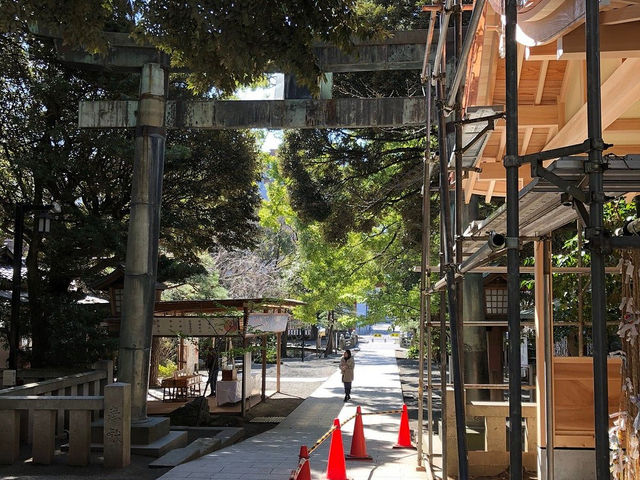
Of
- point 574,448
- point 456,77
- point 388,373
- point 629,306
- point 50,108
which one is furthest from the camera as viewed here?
point 388,373

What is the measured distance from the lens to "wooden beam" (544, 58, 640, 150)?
5.26 meters

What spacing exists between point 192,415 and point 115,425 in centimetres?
548

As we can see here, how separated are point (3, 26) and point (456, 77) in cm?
520

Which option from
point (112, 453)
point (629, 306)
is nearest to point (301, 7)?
point (629, 306)

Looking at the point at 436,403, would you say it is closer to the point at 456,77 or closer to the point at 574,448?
the point at 574,448

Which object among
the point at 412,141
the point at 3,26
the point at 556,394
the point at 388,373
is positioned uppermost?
the point at 412,141

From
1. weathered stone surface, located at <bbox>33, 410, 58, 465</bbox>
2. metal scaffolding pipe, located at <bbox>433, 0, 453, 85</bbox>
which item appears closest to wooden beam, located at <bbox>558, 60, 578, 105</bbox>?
metal scaffolding pipe, located at <bbox>433, 0, 453, 85</bbox>

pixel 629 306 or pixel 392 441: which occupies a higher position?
pixel 629 306

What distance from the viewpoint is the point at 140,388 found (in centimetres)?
1248

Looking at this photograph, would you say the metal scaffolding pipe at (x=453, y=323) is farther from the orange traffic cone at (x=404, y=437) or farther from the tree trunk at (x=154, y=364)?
the tree trunk at (x=154, y=364)

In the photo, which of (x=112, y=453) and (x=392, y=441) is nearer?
(x=112, y=453)

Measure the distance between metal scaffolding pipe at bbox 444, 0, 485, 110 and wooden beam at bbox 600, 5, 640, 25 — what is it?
0.96 m

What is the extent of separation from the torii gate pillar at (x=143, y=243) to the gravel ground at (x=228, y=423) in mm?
1567

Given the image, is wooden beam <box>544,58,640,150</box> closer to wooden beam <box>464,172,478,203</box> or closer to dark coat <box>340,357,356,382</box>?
wooden beam <box>464,172,478,203</box>
